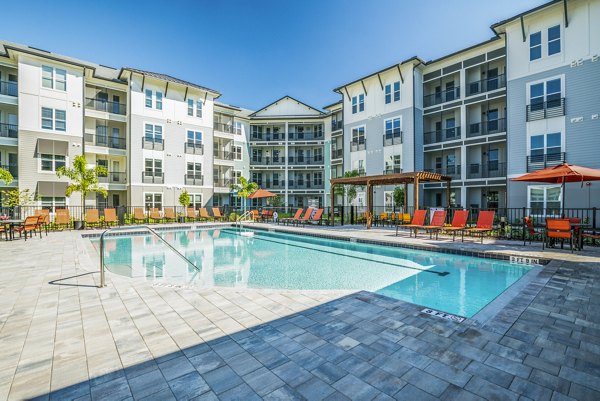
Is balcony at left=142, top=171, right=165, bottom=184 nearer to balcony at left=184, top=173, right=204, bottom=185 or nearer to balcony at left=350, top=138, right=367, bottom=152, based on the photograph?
balcony at left=184, top=173, right=204, bottom=185

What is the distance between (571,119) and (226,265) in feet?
62.6

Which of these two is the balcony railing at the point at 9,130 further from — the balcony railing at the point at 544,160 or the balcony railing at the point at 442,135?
the balcony railing at the point at 544,160

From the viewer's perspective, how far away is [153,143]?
2362cm

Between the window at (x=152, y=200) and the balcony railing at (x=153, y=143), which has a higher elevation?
the balcony railing at (x=153, y=143)

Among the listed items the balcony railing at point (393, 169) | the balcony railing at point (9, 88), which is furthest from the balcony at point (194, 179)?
the balcony railing at point (393, 169)

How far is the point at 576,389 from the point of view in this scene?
88.7 inches

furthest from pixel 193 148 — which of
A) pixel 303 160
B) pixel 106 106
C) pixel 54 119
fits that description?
pixel 303 160

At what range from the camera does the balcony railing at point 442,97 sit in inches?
859

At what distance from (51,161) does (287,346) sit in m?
23.9

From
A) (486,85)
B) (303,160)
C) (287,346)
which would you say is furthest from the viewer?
(303,160)

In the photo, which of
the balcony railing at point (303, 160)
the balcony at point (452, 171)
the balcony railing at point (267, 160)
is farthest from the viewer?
the balcony railing at point (303, 160)

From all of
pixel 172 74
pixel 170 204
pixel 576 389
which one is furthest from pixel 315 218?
pixel 172 74

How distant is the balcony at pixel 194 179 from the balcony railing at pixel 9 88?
11.8 meters

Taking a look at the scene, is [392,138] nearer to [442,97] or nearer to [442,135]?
[442,135]
